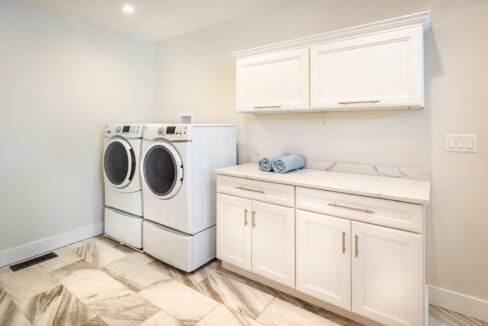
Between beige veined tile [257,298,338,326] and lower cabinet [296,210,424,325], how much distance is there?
134 mm

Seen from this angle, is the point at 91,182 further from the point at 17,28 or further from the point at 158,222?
the point at 17,28

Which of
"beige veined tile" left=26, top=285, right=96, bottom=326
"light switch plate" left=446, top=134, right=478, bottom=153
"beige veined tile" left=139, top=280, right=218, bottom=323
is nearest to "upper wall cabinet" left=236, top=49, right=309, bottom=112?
"light switch plate" left=446, top=134, right=478, bottom=153

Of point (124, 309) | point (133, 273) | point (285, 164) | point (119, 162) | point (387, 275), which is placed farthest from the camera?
point (119, 162)

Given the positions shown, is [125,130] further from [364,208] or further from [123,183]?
[364,208]

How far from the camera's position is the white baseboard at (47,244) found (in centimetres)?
246

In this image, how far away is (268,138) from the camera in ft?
8.65

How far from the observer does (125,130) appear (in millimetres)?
2723

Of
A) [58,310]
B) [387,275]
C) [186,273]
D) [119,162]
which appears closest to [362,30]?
[387,275]

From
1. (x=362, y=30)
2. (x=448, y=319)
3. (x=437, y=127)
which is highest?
(x=362, y=30)

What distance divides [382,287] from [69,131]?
3.07 meters

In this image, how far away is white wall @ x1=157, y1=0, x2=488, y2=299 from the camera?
1.72 m

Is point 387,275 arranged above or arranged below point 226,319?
above

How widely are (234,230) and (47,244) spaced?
6.44 ft

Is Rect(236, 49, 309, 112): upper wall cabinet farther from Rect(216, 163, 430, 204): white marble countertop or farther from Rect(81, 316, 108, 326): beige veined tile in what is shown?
Rect(81, 316, 108, 326): beige veined tile
